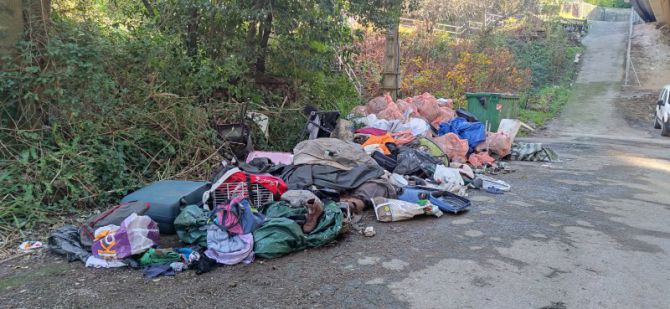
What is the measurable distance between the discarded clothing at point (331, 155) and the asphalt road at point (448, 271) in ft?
3.25

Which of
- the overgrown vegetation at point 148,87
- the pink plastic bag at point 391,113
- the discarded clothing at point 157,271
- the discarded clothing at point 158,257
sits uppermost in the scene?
the overgrown vegetation at point 148,87

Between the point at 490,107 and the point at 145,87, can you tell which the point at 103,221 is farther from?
the point at 490,107

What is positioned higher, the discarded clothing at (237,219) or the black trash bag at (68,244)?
the discarded clothing at (237,219)

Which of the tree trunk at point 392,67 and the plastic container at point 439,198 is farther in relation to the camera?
the tree trunk at point 392,67

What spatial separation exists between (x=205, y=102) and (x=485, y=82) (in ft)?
41.1

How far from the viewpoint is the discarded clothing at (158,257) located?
413 cm

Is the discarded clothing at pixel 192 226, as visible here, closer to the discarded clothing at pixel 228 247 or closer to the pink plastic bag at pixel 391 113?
the discarded clothing at pixel 228 247

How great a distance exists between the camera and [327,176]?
602cm

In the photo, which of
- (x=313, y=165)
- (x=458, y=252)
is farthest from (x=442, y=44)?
(x=458, y=252)

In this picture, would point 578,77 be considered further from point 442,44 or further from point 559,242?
point 559,242

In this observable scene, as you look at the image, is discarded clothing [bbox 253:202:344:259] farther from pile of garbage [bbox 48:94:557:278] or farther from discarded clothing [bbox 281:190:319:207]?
discarded clothing [bbox 281:190:319:207]

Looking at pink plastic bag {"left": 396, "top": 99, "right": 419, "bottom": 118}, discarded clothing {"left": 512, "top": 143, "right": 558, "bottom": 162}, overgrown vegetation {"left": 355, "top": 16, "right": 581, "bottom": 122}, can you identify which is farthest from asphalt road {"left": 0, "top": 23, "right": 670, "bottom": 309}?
overgrown vegetation {"left": 355, "top": 16, "right": 581, "bottom": 122}

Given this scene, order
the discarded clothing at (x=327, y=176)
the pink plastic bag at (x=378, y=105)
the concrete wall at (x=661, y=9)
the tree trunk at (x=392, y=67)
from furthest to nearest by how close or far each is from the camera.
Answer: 1. the concrete wall at (x=661, y=9)
2. the tree trunk at (x=392, y=67)
3. the pink plastic bag at (x=378, y=105)
4. the discarded clothing at (x=327, y=176)

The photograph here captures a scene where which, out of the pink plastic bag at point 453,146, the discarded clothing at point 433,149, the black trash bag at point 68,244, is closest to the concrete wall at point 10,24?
the black trash bag at point 68,244
